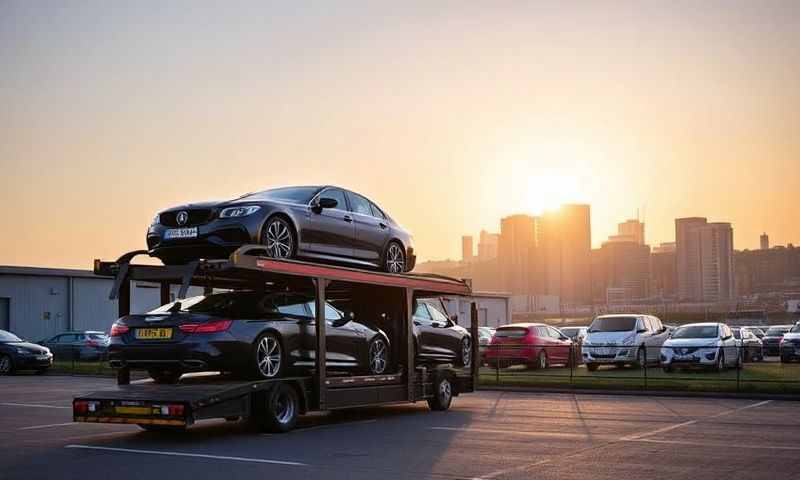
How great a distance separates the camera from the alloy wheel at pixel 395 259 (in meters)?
16.7

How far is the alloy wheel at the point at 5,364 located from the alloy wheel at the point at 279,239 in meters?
21.4

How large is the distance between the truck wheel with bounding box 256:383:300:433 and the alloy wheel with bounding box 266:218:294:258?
1757 millimetres

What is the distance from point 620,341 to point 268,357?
18.6 meters

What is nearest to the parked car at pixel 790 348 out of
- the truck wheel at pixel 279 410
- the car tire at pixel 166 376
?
the truck wheel at pixel 279 410

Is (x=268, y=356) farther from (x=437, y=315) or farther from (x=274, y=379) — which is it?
(x=437, y=315)

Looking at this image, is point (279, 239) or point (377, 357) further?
point (377, 357)

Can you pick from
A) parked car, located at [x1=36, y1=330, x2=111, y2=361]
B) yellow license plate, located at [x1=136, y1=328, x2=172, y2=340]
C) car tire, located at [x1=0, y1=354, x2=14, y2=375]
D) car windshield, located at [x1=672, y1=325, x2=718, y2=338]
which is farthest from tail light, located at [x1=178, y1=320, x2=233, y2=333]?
parked car, located at [x1=36, y1=330, x2=111, y2=361]

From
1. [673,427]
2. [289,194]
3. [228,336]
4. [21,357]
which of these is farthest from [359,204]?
[21,357]

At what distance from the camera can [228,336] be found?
13.0m

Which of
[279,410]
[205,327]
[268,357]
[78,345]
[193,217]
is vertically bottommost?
[78,345]

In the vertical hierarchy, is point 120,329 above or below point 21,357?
above

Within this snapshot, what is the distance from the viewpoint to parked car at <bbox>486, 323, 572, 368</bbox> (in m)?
30.7

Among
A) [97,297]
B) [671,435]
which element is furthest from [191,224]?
[97,297]

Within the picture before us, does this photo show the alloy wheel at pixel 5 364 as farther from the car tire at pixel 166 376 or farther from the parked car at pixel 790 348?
the parked car at pixel 790 348
